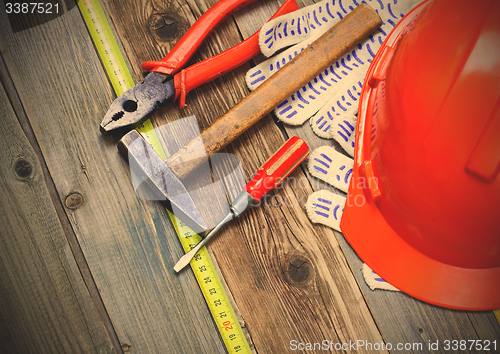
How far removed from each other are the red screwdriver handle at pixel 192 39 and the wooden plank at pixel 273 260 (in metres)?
0.12

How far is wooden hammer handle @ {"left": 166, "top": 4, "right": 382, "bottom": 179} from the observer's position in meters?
0.93

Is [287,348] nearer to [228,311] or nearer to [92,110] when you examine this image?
[228,311]

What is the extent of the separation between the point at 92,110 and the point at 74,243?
44 cm

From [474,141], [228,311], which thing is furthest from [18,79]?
[474,141]

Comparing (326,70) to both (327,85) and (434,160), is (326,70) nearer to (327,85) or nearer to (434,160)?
Result: (327,85)

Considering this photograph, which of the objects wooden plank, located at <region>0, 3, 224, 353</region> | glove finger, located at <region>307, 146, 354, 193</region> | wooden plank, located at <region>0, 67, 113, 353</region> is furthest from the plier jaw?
glove finger, located at <region>307, 146, 354, 193</region>

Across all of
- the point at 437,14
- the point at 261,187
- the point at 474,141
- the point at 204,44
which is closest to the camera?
the point at 474,141

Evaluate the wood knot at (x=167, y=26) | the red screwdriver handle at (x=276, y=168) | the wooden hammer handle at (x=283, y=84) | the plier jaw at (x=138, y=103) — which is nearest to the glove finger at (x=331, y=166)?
the red screwdriver handle at (x=276, y=168)

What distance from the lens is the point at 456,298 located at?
0.92 m

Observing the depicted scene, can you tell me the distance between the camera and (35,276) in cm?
95

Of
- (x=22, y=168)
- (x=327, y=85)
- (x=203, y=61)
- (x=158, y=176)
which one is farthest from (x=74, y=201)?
(x=327, y=85)

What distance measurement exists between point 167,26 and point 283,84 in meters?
0.47

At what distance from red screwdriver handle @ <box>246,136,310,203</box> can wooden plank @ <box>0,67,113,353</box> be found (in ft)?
2.02

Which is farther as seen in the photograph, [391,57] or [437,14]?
[391,57]
